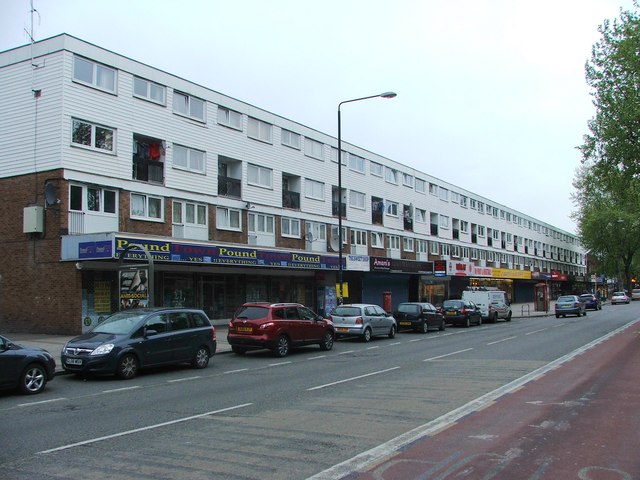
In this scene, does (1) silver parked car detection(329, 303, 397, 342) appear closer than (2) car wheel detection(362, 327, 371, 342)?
Yes

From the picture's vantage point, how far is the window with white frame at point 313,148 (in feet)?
125

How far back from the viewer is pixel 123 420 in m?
8.36

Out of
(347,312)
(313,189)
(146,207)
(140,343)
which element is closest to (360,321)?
(347,312)

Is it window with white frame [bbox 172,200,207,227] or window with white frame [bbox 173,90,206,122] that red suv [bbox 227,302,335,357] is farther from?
window with white frame [bbox 173,90,206,122]

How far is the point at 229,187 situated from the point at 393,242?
19.4m

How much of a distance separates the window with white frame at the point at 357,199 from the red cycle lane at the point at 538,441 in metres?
32.1

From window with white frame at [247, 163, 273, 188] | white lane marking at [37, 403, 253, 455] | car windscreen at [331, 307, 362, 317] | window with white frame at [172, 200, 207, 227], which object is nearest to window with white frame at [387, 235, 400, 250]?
window with white frame at [247, 163, 273, 188]

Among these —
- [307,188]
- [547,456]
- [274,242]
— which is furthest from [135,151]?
[547,456]

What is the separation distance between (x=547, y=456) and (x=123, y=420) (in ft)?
18.4

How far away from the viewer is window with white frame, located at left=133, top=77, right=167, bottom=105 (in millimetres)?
26672

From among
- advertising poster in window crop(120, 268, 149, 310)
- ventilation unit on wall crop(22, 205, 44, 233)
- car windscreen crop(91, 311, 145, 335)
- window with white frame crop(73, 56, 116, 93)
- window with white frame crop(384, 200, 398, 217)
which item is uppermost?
window with white frame crop(73, 56, 116, 93)

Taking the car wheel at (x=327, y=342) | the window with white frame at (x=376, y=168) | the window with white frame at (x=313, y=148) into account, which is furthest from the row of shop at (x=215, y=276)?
the window with white frame at (x=376, y=168)

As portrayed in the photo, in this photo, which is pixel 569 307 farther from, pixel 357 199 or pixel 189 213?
pixel 189 213

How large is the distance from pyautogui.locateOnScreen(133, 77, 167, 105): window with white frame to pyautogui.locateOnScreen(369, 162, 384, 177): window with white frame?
21.2m
